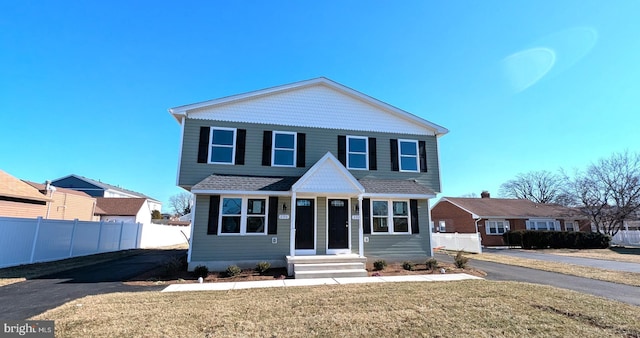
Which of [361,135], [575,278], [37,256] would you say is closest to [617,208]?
[575,278]

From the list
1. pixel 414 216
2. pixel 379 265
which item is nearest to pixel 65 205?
pixel 379 265

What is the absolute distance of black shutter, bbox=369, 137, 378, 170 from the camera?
13.5 meters

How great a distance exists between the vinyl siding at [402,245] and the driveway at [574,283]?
8.72ft

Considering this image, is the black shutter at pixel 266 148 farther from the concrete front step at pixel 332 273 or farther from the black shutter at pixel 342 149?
the concrete front step at pixel 332 273

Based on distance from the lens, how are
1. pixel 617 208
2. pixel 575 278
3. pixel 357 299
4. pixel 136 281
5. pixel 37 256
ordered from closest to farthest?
1. pixel 357 299
2. pixel 136 281
3. pixel 575 278
4. pixel 37 256
5. pixel 617 208

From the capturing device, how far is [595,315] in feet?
19.1

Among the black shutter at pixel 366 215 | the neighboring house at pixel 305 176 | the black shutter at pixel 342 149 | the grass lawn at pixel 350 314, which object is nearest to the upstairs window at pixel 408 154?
the neighboring house at pixel 305 176

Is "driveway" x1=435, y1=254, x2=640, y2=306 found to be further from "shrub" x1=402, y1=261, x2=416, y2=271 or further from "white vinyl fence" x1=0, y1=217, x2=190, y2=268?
"white vinyl fence" x1=0, y1=217, x2=190, y2=268

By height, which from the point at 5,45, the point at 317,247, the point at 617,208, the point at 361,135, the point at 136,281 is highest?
the point at 5,45

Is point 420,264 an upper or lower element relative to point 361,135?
lower

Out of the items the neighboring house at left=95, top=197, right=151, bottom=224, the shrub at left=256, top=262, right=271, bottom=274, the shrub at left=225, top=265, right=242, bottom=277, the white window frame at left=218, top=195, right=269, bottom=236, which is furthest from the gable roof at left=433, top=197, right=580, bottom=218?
the neighboring house at left=95, top=197, right=151, bottom=224

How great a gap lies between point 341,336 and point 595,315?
529cm

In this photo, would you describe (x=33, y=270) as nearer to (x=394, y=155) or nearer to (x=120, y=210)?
(x=394, y=155)

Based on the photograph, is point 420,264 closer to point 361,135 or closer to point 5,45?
point 361,135
